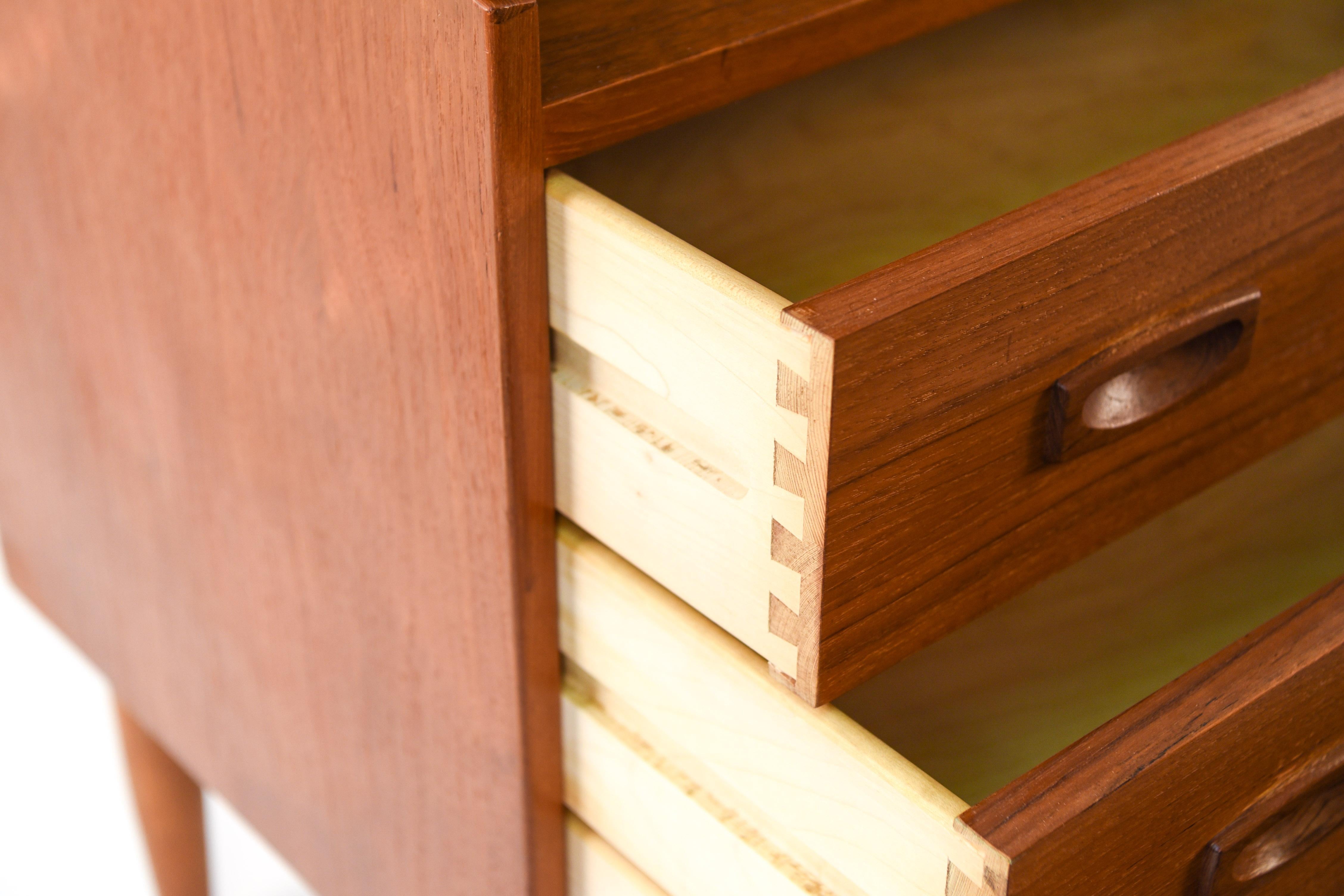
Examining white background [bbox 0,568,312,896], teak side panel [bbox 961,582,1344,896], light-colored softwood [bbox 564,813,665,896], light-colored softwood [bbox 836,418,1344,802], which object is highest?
teak side panel [bbox 961,582,1344,896]

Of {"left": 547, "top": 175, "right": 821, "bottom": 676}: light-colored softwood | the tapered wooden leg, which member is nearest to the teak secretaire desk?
{"left": 547, "top": 175, "right": 821, "bottom": 676}: light-colored softwood

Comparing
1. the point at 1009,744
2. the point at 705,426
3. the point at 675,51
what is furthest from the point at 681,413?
the point at 1009,744

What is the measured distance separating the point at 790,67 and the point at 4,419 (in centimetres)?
50

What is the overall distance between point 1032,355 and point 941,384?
0.04m

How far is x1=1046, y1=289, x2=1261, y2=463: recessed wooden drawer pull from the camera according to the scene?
17.6 inches

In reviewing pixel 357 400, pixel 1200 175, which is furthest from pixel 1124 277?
pixel 357 400

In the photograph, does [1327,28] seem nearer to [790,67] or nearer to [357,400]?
[790,67]

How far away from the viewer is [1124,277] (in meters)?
0.44

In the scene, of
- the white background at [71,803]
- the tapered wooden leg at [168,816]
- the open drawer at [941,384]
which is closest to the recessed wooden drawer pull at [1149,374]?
the open drawer at [941,384]

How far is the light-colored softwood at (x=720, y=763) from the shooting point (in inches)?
16.7

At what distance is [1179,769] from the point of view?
419mm

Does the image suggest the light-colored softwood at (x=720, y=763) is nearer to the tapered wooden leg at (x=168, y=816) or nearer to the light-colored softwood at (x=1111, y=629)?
the light-colored softwood at (x=1111, y=629)

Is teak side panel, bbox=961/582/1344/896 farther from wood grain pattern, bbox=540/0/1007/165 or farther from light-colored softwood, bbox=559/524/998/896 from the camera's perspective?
wood grain pattern, bbox=540/0/1007/165

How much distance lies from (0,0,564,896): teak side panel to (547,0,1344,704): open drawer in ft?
0.10
